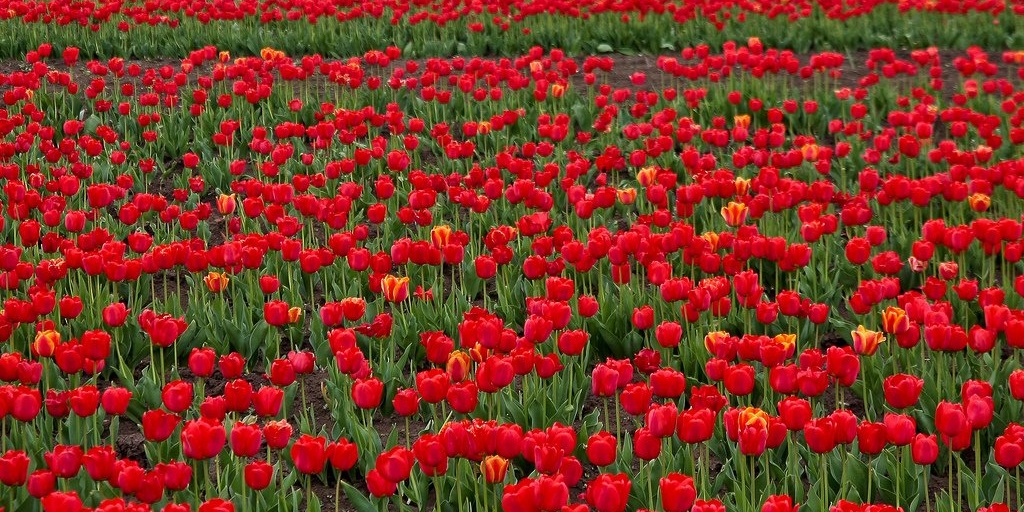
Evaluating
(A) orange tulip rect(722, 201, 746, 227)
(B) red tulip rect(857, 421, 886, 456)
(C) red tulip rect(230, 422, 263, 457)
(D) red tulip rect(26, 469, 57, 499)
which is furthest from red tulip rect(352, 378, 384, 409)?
(A) orange tulip rect(722, 201, 746, 227)

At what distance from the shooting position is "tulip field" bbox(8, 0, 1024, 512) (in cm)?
321

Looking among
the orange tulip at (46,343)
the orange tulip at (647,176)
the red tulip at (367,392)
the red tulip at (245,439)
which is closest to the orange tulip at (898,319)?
the red tulip at (367,392)

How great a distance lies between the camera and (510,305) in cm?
509

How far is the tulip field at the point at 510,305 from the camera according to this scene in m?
3.21

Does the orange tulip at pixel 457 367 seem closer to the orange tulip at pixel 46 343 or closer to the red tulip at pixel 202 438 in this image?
the red tulip at pixel 202 438

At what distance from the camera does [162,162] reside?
755 centimetres

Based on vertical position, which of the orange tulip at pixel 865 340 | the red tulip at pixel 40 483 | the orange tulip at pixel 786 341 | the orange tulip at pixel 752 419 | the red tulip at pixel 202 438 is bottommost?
the orange tulip at pixel 865 340

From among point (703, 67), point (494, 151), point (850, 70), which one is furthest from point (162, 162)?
point (850, 70)

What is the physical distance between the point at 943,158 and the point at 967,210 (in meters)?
0.80

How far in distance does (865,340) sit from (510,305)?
1.62 meters

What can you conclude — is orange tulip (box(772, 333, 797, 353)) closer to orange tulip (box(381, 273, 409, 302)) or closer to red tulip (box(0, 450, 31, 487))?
orange tulip (box(381, 273, 409, 302))

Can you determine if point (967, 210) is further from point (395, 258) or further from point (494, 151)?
point (395, 258)

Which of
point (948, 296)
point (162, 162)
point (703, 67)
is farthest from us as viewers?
point (703, 67)

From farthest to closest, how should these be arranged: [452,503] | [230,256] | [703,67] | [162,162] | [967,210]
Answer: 1. [703,67]
2. [162,162]
3. [967,210]
4. [230,256]
5. [452,503]
